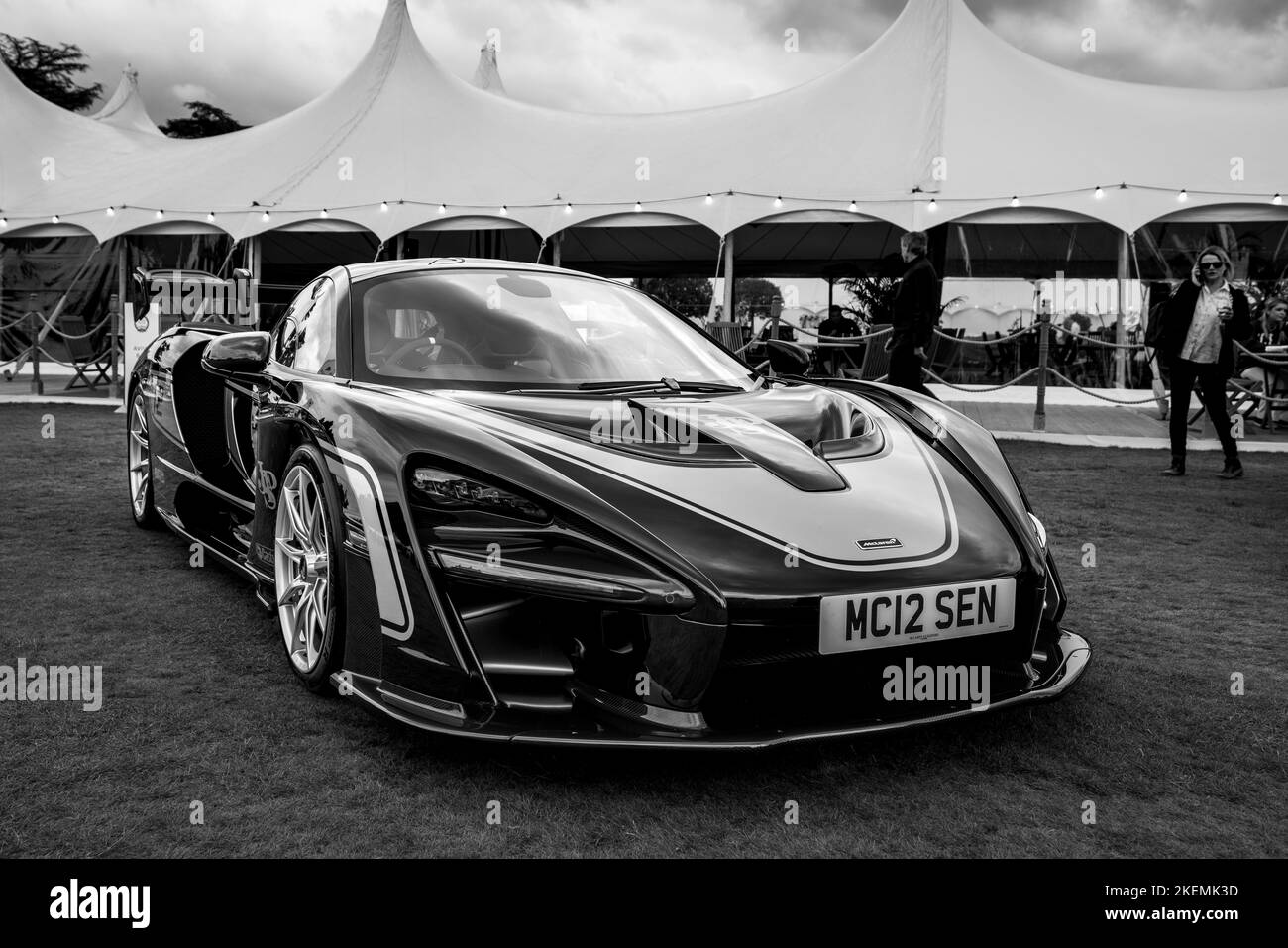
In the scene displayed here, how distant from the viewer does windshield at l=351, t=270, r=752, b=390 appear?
3.29m

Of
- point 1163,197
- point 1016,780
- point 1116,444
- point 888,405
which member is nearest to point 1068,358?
point 1163,197

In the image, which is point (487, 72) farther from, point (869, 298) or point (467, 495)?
point (467, 495)

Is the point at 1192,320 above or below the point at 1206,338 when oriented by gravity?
above

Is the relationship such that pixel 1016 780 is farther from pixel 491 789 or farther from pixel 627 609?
pixel 491 789

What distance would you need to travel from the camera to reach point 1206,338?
808 centimetres

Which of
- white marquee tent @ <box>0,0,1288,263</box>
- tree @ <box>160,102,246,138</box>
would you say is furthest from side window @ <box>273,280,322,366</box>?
tree @ <box>160,102,246,138</box>

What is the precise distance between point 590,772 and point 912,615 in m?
0.81

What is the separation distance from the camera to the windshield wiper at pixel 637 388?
125 inches

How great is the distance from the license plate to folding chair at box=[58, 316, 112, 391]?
558 inches

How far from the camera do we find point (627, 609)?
236 cm

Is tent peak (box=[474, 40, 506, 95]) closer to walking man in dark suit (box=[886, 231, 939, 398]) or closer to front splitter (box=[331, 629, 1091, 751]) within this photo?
walking man in dark suit (box=[886, 231, 939, 398])

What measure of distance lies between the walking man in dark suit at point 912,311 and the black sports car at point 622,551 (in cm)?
552

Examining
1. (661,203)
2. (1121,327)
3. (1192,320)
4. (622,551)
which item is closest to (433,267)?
(622,551)

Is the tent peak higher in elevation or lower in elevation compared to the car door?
higher
